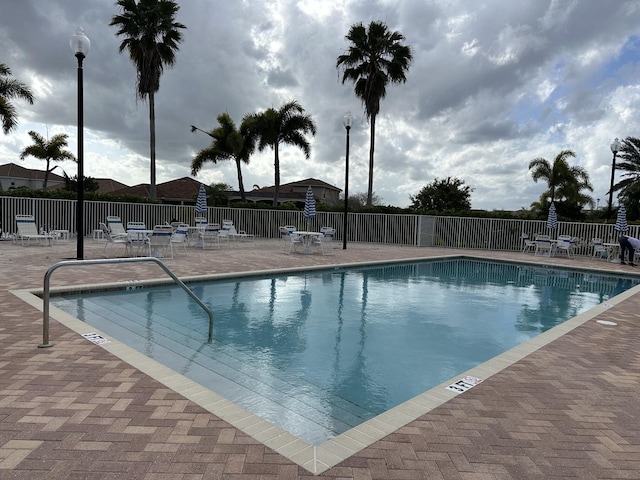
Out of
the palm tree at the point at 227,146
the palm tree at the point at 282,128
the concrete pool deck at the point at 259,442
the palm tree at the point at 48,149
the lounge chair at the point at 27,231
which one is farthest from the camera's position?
the palm tree at the point at 48,149

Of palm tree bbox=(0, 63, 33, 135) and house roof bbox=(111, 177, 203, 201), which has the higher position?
palm tree bbox=(0, 63, 33, 135)

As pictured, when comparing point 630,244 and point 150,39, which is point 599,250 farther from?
point 150,39

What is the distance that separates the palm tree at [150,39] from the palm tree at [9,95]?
5.66 m

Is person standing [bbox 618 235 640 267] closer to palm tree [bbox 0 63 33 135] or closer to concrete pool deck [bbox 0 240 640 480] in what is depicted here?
concrete pool deck [bbox 0 240 640 480]

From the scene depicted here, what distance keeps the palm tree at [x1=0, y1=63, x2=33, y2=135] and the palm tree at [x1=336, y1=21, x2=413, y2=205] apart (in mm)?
17563

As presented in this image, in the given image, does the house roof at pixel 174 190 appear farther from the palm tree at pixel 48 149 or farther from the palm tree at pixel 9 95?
the palm tree at pixel 9 95

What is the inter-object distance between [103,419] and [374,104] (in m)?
24.4

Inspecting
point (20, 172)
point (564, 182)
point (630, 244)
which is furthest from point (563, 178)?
point (20, 172)

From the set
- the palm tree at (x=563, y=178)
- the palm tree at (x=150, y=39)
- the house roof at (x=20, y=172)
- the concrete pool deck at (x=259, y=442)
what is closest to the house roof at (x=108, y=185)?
the house roof at (x=20, y=172)

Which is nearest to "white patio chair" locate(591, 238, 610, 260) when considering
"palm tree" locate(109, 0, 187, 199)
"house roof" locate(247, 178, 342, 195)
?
"palm tree" locate(109, 0, 187, 199)

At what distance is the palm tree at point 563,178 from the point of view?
29.8 metres

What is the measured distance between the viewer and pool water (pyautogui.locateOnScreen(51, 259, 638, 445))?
3.84 m

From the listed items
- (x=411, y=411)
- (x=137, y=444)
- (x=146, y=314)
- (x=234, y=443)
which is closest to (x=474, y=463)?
(x=411, y=411)

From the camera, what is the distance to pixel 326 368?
457cm
